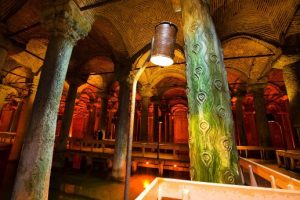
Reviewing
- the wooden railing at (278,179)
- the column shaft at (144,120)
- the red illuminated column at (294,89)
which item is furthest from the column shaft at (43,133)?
the red illuminated column at (294,89)

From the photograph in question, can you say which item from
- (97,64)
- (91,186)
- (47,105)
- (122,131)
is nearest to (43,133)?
(47,105)

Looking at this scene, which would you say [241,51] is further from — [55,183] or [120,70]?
[55,183]

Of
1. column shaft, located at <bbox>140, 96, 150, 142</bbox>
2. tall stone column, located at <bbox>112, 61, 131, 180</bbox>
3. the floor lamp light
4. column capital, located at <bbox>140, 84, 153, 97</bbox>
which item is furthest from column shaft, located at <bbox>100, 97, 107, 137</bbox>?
the floor lamp light

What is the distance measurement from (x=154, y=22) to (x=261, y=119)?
6928 millimetres

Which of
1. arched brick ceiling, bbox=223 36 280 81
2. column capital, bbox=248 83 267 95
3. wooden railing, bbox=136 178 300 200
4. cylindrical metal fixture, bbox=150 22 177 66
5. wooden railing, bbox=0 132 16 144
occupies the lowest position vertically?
wooden railing, bbox=136 178 300 200

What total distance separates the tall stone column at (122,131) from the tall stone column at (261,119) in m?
6.53

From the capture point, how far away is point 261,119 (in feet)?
27.5

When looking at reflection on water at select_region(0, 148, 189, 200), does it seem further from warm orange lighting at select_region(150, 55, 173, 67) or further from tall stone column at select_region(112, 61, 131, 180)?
warm orange lighting at select_region(150, 55, 173, 67)

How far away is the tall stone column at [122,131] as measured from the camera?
6.77 meters

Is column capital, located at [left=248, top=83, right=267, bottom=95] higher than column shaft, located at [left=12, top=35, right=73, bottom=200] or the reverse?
higher

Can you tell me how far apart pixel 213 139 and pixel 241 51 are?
8157mm

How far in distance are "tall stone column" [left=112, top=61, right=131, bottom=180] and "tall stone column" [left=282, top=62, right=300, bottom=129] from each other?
6013 mm

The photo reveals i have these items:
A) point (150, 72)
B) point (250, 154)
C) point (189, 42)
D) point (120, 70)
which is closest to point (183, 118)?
point (250, 154)

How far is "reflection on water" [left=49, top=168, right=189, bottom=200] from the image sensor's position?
517 cm
